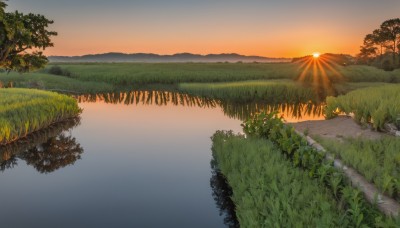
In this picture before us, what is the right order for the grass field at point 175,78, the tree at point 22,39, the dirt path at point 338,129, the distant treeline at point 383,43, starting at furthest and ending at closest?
the distant treeline at point 383,43, the grass field at point 175,78, the tree at point 22,39, the dirt path at point 338,129

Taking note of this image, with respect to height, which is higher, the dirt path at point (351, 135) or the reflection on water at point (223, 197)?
the dirt path at point (351, 135)

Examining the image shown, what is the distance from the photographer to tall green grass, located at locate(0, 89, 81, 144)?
47.6ft

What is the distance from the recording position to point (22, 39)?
20.7 metres

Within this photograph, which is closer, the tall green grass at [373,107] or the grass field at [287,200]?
the grass field at [287,200]

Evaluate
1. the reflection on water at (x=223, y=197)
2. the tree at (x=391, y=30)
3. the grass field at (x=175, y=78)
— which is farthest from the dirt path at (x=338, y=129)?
the tree at (x=391, y=30)

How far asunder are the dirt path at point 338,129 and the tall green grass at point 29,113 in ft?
34.8

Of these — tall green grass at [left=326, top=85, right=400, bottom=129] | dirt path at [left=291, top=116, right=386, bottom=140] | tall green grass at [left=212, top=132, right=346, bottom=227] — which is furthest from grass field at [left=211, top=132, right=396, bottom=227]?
tall green grass at [left=326, top=85, right=400, bottom=129]

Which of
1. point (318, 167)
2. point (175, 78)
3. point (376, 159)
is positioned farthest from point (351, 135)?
point (175, 78)

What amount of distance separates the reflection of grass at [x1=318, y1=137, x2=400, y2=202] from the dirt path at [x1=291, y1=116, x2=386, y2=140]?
1.47m

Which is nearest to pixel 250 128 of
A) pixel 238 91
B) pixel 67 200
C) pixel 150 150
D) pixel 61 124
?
pixel 150 150

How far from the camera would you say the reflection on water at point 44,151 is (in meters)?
12.5


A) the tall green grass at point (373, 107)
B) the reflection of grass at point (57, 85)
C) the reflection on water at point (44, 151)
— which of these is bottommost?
the reflection on water at point (44, 151)

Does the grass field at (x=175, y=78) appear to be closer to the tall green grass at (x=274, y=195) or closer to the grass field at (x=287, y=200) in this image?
the tall green grass at (x=274, y=195)

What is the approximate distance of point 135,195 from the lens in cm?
932
